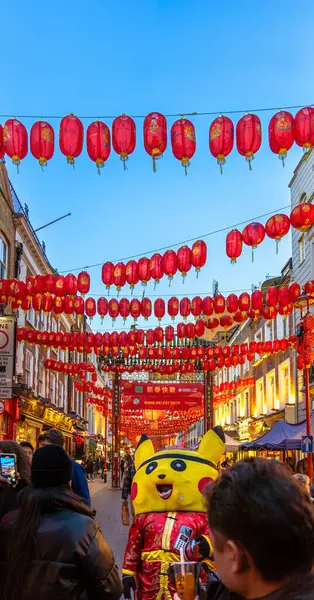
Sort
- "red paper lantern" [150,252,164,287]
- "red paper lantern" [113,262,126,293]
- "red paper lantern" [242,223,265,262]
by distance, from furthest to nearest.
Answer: "red paper lantern" [113,262,126,293] < "red paper lantern" [150,252,164,287] < "red paper lantern" [242,223,265,262]

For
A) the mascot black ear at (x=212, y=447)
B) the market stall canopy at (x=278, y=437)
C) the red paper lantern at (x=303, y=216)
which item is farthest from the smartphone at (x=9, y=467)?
the market stall canopy at (x=278, y=437)

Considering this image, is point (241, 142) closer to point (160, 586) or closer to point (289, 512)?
point (160, 586)

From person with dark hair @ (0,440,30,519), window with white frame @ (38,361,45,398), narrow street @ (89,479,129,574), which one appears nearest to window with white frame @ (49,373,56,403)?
window with white frame @ (38,361,45,398)

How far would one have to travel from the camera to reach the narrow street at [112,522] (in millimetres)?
13698

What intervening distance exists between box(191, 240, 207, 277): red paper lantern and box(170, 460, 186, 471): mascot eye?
33.9ft

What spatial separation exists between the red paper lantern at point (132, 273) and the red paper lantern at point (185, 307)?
3.40 metres

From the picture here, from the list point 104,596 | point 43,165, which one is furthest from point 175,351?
point 104,596

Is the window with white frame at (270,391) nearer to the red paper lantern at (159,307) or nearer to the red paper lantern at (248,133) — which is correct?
the red paper lantern at (159,307)

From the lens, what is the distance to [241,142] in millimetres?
10578

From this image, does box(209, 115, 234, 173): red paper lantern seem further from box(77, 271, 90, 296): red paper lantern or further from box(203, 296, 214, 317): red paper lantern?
box(203, 296, 214, 317): red paper lantern

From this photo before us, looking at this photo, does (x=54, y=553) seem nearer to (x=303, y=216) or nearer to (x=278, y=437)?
(x=303, y=216)

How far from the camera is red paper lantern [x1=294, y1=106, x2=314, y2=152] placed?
10.2 metres

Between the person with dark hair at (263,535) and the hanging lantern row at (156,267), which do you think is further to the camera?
the hanging lantern row at (156,267)

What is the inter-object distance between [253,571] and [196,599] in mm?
647
